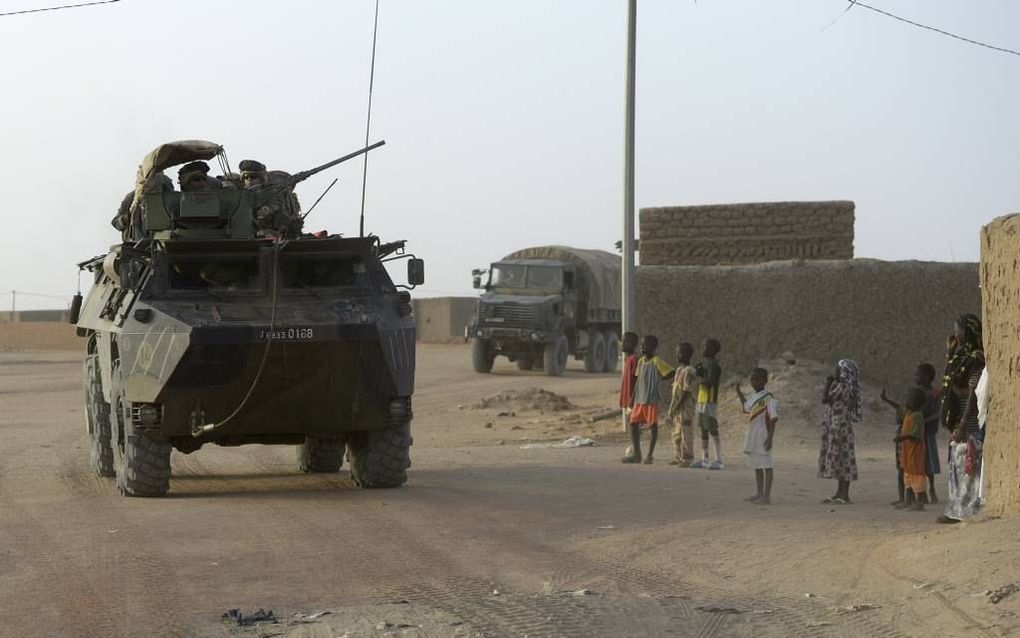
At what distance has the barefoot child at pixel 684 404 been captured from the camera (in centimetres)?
1370

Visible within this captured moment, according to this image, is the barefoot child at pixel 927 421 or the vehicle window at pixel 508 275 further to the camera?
the vehicle window at pixel 508 275

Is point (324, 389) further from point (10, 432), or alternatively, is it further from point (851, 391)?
point (10, 432)

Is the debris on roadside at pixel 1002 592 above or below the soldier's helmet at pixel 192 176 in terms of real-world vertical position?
below

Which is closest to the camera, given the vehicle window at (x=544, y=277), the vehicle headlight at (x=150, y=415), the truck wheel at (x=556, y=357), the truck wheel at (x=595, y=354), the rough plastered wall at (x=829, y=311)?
the vehicle headlight at (x=150, y=415)

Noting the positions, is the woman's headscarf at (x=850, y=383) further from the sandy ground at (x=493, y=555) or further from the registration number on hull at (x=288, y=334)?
the registration number on hull at (x=288, y=334)

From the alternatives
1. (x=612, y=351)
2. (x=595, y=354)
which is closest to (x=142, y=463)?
(x=595, y=354)

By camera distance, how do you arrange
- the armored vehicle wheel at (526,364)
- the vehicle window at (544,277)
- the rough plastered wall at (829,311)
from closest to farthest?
the rough plastered wall at (829,311) → the vehicle window at (544,277) → the armored vehicle wheel at (526,364)

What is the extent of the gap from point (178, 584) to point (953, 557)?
3.93 m

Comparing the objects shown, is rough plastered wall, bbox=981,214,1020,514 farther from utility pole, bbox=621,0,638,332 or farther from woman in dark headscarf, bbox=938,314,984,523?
utility pole, bbox=621,0,638,332

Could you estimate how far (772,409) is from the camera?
37.1 ft

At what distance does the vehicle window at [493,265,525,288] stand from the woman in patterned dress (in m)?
18.5

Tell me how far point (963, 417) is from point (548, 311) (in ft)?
62.8

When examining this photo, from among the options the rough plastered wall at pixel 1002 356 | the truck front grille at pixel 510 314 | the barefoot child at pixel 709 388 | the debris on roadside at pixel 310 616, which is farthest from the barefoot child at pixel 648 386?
the truck front grille at pixel 510 314

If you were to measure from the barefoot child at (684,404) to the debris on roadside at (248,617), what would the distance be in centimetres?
739
